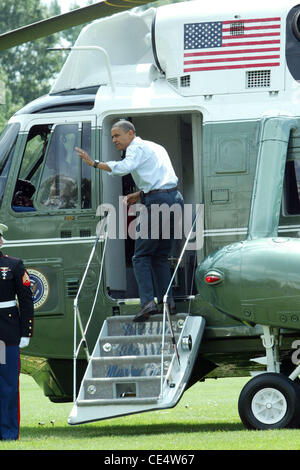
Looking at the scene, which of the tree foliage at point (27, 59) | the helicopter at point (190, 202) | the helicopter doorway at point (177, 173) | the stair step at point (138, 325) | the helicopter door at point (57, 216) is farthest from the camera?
the tree foliage at point (27, 59)

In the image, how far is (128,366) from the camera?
988cm

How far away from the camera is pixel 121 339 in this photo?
10.1 meters

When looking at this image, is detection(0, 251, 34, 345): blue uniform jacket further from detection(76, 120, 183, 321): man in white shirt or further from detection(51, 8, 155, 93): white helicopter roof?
detection(51, 8, 155, 93): white helicopter roof

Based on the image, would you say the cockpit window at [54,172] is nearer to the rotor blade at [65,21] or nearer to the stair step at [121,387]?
the rotor blade at [65,21]

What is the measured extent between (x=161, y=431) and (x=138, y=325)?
1228 mm

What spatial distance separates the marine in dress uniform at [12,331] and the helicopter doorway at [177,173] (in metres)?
1.40

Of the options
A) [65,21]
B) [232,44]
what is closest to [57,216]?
[65,21]

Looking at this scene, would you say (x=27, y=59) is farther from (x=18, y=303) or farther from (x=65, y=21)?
(x=18, y=303)

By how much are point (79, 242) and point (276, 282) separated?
2.46 m

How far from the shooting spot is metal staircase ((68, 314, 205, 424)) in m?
9.38

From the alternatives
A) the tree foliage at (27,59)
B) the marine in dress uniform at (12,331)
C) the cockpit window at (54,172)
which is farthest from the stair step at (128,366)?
the tree foliage at (27,59)

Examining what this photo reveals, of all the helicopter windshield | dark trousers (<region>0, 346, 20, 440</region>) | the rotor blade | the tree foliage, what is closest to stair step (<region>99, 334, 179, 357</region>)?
dark trousers (<region>0, 346, 20, 440</region>)

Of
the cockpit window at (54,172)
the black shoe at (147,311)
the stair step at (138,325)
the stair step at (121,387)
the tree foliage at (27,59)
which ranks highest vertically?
the tree foliage at (27,59)

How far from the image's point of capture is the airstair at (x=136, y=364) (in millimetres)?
9391
